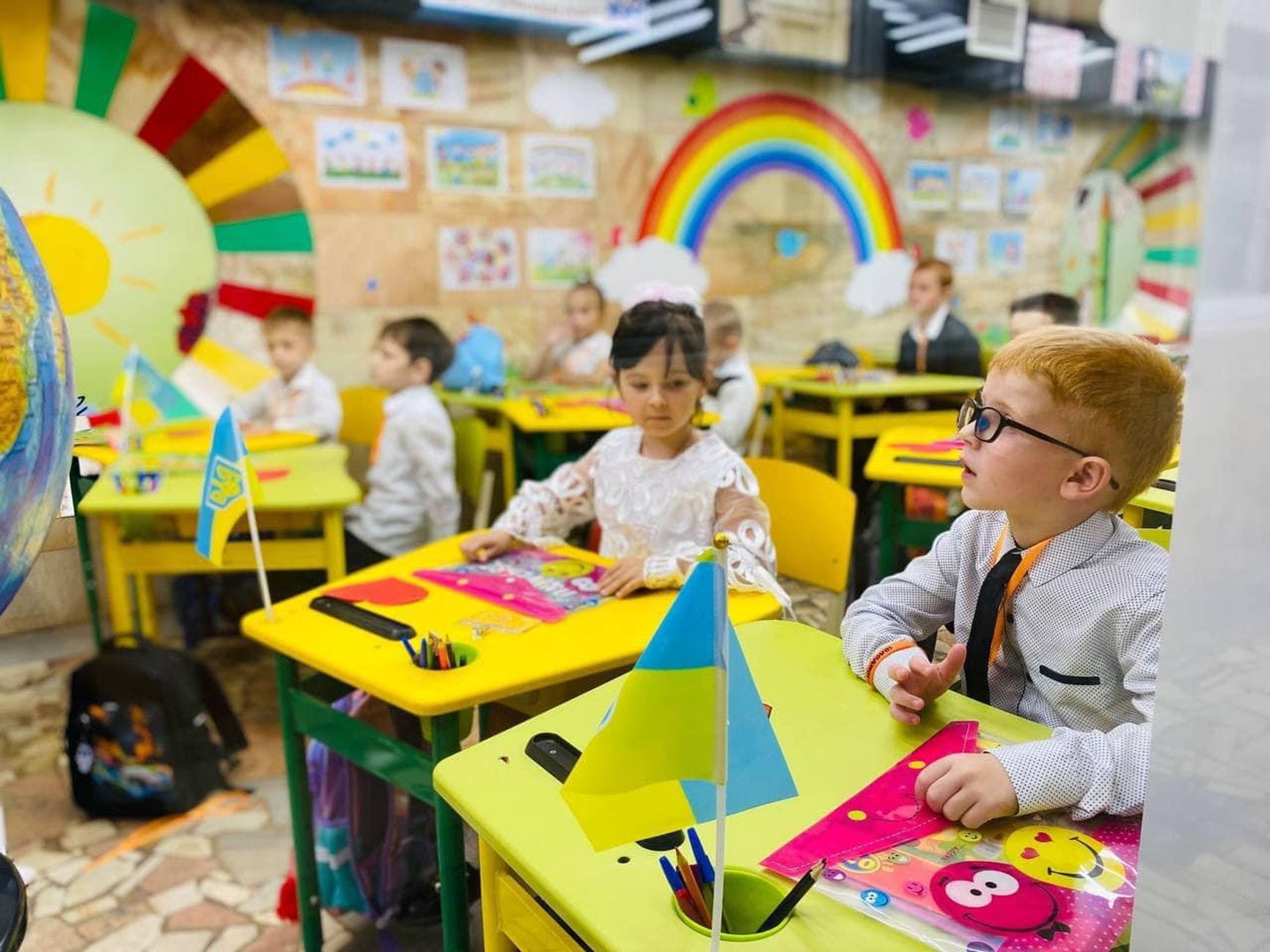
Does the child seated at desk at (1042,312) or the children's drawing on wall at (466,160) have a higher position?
the children's drawing on wall at (466,160)

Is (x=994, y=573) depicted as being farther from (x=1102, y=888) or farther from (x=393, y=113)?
(x=393, y=113)

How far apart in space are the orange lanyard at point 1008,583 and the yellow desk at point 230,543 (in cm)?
130

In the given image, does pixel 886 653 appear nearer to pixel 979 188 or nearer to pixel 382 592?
pixel 382 592

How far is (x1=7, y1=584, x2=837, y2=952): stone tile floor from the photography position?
Result: 1.56m

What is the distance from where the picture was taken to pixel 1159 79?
1396mm

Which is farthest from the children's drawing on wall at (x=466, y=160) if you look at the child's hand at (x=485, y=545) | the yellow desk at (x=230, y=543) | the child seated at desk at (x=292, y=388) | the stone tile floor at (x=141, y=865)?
the child's hand at (x=485, y=545)

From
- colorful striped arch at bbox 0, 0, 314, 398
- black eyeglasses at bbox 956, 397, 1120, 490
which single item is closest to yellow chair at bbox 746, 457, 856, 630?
black eyeglasses at bbox 956, 397, 1120, 490

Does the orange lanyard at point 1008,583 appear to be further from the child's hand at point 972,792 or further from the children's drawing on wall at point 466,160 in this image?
the children's drawing on wall at point 466,160

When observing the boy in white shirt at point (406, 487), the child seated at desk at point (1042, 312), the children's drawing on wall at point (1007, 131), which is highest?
the children's drawing on wall at point (1007, 131)

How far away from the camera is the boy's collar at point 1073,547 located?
868 mm

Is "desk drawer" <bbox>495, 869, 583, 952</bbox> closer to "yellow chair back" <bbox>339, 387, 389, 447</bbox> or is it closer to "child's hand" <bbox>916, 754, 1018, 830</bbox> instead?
"child's hand" <bbox>916, 754, 1018, 830</bbox>

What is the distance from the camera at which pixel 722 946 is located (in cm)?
71

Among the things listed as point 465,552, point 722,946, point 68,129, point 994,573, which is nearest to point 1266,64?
point 994,573

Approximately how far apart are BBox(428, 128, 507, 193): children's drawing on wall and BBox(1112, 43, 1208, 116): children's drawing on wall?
2.21 meters
